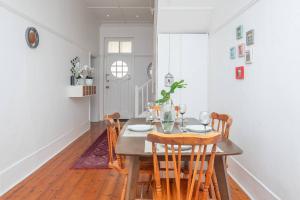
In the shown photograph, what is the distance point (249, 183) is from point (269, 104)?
3.16 feet

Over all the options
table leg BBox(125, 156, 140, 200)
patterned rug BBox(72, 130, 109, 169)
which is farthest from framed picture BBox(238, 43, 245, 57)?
patterned rug BBox(72, 130, 109, 169)

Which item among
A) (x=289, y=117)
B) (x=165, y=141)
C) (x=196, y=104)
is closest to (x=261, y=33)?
(x=289, y=117)

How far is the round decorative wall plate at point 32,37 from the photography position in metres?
3.42

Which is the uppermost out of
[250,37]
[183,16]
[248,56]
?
[183,16]

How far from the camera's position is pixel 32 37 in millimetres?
3531

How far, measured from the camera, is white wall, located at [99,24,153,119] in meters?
8.53

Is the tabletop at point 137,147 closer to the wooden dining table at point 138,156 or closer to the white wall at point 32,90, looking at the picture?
the wooden dining table at point 138,156

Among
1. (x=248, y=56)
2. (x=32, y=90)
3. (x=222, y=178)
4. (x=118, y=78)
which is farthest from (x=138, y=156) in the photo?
(x=118, y=78)

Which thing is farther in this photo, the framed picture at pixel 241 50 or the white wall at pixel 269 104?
the framed picture at pixel 241 50

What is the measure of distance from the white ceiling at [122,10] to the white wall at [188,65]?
2.01 metres

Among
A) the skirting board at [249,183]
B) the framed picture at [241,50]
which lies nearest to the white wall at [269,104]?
the skirting board at [249,183]

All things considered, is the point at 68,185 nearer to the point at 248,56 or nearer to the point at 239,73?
the point at 239,73

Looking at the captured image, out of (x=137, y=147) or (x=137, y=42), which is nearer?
(x=137, y=147)

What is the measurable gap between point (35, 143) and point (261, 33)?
10.8 ft
